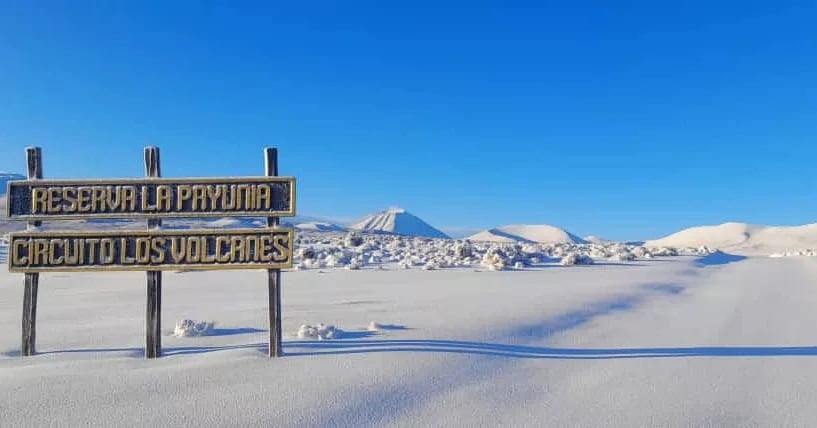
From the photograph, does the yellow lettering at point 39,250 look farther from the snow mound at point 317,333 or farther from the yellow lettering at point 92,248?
the snow mound at point 317,333

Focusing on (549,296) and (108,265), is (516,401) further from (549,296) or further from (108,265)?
(549,296)

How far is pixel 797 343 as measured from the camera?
6.70m

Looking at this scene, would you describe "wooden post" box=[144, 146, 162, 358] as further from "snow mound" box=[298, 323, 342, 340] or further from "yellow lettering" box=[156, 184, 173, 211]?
"snow mound" box=[298, 323, 342, 340]

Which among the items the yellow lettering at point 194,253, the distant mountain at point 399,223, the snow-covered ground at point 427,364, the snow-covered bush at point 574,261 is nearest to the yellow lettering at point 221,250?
A: the yellow lettering at point 194,253

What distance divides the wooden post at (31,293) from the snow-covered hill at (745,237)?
72878mm

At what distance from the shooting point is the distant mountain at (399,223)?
371 ft

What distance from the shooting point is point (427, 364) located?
5156 mm

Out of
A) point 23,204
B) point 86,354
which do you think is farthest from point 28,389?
point 23,204

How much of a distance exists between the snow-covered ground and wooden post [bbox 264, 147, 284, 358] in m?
0.20

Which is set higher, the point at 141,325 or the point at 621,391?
the point at 141,325

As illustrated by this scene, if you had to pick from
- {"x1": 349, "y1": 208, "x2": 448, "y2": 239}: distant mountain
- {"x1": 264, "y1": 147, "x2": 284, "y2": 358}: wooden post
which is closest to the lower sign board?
{"x1": 264, "y1": 147, "x2": 284, "y2": 358}: wooden post

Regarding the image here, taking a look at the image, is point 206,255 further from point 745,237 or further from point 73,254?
point 745,237

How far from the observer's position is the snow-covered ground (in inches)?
155

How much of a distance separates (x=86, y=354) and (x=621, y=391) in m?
5.46
